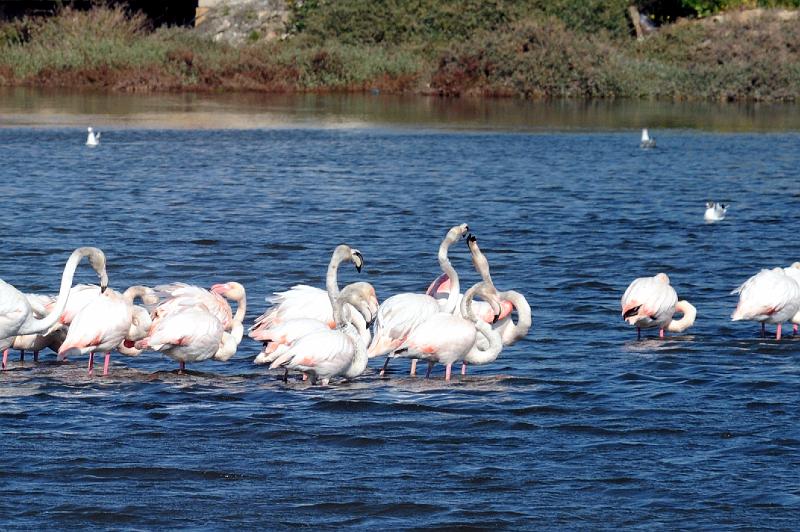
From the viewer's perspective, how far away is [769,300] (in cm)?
1203

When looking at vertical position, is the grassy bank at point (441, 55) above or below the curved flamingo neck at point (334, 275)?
above

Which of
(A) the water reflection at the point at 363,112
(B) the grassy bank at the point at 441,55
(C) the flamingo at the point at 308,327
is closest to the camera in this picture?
(C) the flamingo at the point at 308,327

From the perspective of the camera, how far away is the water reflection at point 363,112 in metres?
38.0

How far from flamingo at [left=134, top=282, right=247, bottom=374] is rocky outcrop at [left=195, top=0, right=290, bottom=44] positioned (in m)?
49.6

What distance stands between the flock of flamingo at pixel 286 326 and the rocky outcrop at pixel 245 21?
4937cm


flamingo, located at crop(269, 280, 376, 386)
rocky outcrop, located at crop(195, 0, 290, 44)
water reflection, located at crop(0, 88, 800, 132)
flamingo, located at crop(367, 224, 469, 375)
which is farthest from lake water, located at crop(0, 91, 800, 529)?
rocky outcrop, located at crop(195, 0, 290, 44)

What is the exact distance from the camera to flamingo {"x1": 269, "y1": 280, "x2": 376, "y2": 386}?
1009 cm

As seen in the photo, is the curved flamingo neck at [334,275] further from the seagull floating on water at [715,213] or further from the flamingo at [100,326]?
the seagull floating on water at [715,213]

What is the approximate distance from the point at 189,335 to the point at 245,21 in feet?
172

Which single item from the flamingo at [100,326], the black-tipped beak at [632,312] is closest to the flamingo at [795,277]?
the black-tipped beak at [632,312]

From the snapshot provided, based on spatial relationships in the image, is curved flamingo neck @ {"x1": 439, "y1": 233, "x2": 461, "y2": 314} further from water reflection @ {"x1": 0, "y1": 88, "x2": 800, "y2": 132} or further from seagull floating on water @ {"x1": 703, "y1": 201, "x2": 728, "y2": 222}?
water reflection @ {"x1": 0, "y1": 88, "x2": 800, "y2": 132}

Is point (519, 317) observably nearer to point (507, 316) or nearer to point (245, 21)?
point (507, 316)

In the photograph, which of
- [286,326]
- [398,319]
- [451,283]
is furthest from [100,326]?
[451,283]

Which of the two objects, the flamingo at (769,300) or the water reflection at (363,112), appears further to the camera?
the water reflection at (363,112)
